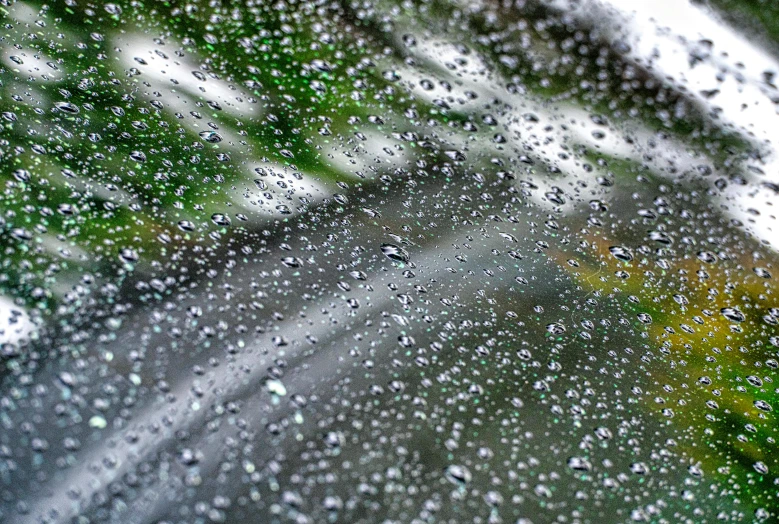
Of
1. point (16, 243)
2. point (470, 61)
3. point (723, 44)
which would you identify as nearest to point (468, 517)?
point (16, 243)

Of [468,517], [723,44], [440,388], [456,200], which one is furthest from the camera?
[723,44]

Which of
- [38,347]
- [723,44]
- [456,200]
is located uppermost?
[723,44]

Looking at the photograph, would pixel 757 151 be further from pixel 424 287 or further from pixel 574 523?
pixel 574 523

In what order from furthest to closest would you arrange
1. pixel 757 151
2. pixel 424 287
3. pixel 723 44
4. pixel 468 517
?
pixel 723 44 < pixel 757 151 < pixel 424 287 < pixel 468 517

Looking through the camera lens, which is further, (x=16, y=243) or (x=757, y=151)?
(x=757, y=151)

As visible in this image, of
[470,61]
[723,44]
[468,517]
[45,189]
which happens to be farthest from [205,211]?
[723,44]

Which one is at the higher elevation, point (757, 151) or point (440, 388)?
point (757, 151)
